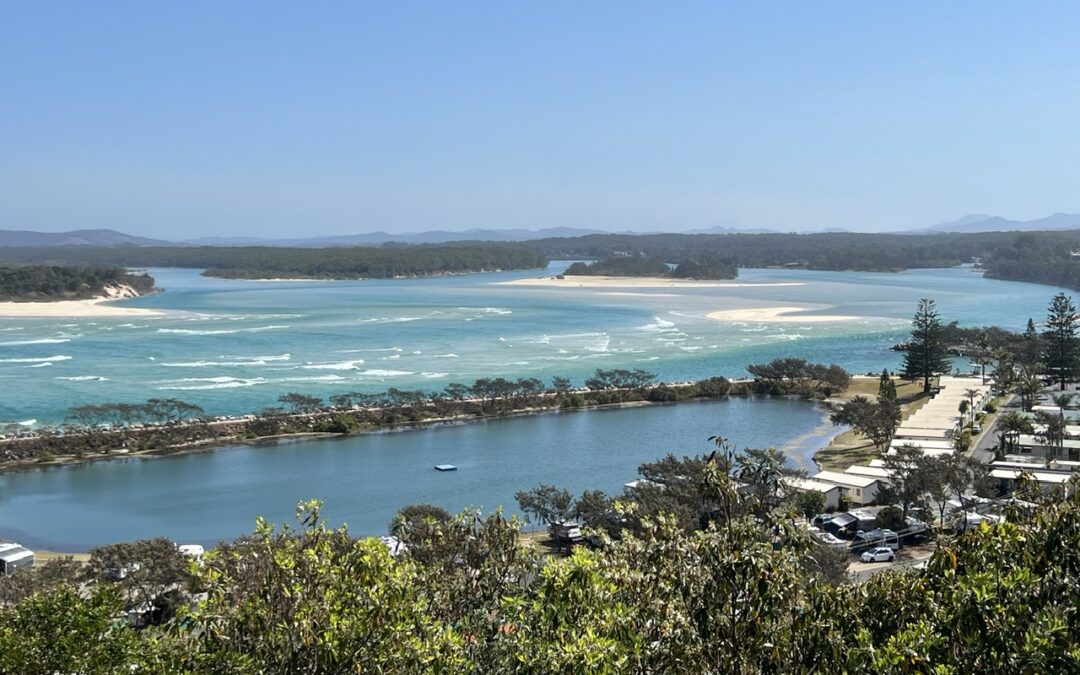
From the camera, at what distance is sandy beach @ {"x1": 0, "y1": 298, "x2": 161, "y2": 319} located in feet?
170

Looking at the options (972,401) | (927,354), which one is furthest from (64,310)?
(972,401)

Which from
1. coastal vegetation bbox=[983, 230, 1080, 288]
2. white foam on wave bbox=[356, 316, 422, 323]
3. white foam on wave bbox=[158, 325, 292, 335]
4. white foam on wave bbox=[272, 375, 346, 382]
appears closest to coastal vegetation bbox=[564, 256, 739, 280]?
coastal vegetation bbox=[983, 230, 1080, 288]

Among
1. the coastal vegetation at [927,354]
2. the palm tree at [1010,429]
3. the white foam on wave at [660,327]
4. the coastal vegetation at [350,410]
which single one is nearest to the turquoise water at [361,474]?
the coastal vegetation at [350,410]

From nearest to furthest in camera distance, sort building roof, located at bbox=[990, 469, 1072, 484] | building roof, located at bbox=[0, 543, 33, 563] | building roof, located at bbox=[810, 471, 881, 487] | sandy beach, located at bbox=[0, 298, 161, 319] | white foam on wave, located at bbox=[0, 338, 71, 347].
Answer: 1. building roof, located at bbox=[0, 543, 33, 563]
2. building roof, located at bbox=[990, 469, 1072, 484]
3. building roof, located at bbox=[810, 471, 881, 487]
4. white foam on wave, located at bbox=[0, 338, 71, 347]
5. sandy beach, located at bbox=[0, 298, 161, 319]

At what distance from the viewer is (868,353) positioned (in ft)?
123

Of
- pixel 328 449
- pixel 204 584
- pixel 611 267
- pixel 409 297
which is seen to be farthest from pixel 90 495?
pixel 611 267

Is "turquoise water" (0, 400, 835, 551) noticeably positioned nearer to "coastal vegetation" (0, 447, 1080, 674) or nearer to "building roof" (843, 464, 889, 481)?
"building roof" (843, 464, 889, 481)

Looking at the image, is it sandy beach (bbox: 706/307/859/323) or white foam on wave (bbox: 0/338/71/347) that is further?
sandy beach (bbox: 706/307/859/323)

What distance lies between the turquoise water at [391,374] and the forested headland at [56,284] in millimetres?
3518

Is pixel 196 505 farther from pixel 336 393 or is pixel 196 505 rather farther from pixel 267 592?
pixel 267 592

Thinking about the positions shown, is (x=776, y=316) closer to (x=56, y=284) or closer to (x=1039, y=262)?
(x=56, y=284)

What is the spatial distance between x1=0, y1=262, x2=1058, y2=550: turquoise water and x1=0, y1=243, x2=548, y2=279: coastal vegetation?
2593 centimetres

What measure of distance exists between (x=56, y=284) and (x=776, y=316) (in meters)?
44.5

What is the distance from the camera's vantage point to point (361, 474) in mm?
19938
